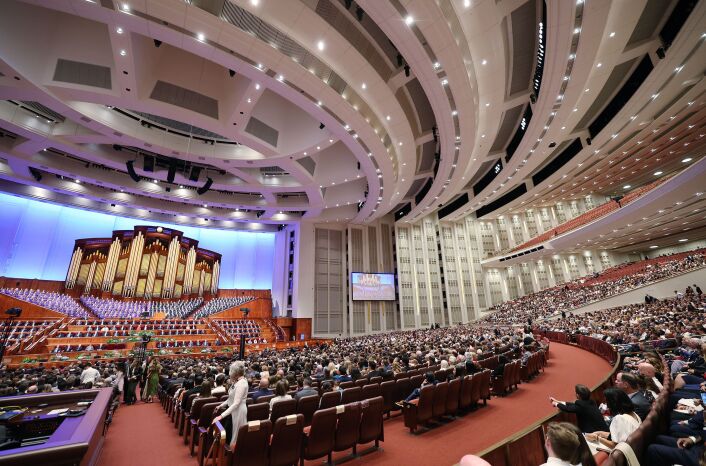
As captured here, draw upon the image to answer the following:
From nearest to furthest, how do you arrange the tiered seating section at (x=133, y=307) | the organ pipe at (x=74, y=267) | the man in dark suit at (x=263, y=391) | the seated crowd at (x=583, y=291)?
the man in dark suit at (x=263, y=391), the tiered seating section at (x=133, y=307), the seated crowd at (x=583, y=291), the organ pipe at (x=74, y=267)

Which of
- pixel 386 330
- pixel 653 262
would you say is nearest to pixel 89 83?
pixel 386 330

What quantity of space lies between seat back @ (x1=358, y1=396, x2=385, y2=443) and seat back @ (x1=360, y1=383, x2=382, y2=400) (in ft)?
2.54

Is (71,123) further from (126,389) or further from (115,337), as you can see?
(126,389)

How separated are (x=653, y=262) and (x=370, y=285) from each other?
21.3 m

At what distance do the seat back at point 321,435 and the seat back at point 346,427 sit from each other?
93 millimetres

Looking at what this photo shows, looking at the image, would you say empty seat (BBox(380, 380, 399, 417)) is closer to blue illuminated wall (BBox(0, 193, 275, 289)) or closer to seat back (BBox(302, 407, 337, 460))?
seat back (BBox(302, 407, 337, 460))

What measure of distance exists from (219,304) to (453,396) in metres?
20.4

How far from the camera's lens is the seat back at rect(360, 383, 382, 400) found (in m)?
4.86

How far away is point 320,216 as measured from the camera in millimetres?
23219

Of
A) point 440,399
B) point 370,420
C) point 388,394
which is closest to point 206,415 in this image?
point 370,420

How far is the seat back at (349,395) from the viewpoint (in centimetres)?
457

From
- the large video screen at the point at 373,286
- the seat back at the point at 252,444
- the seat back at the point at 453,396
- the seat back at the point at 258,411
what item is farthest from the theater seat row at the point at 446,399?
the large video screen at the point at 373,286

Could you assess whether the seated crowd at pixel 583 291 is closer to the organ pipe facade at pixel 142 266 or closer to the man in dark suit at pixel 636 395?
the man in dark suit at pixel 636 395

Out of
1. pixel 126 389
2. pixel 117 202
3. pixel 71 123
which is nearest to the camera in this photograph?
pixel 126 389
